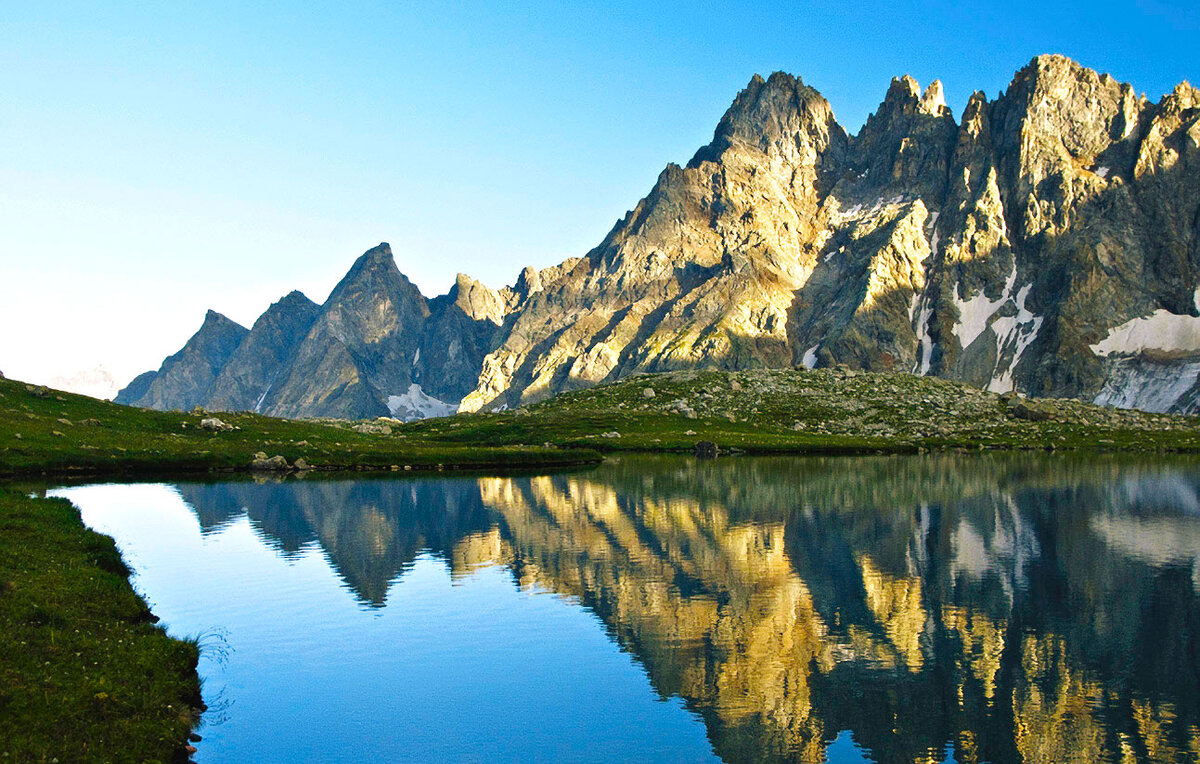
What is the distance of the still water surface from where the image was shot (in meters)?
23.8

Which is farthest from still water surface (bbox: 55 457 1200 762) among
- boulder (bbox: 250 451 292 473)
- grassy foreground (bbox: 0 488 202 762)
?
boulder (bbox: 250 451 292 473)

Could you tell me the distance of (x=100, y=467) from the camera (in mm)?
88688

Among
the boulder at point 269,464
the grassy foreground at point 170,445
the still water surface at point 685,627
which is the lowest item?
the still water surface at point 685,627

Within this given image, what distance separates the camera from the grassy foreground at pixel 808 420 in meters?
143

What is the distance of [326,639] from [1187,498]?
72.4 m

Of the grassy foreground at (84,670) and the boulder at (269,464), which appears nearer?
the grassy foreground at (84,670)

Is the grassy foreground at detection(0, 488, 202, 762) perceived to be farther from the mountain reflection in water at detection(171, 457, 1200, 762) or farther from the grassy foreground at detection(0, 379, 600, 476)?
the grassy foreground at detection(0, 379, 600, 476)

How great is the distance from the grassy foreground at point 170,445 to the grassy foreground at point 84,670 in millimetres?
53657

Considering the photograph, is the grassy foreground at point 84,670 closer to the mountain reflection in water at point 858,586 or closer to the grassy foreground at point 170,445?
the mountain reflection in water at point 858,586

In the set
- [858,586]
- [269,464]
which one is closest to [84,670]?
[858,586]

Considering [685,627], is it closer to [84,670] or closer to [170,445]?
[84,670]

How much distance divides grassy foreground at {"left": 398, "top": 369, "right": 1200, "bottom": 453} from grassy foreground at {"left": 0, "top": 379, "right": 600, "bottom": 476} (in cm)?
1903

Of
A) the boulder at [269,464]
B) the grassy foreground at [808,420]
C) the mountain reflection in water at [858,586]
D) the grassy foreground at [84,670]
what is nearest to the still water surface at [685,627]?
the mountain reflection in water at [858,586]

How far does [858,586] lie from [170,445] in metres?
85.7
